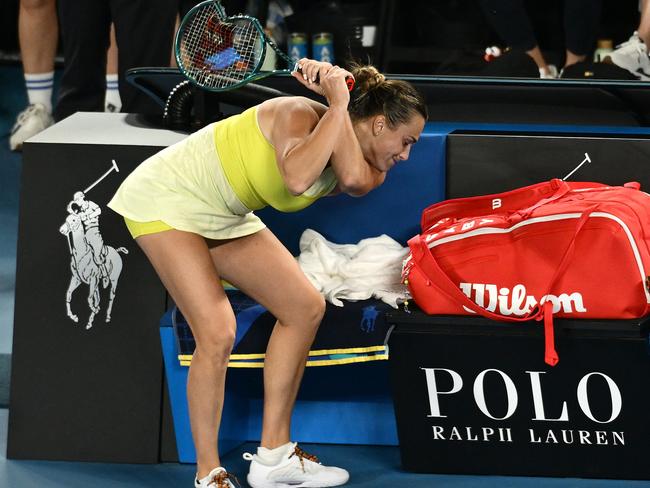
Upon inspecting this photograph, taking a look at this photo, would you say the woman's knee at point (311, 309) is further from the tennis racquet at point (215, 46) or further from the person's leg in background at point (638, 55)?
the person's leg in background at point (638, 55)

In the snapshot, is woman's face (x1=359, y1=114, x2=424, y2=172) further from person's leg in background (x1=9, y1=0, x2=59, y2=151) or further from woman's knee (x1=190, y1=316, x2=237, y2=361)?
person's leg in background (x1=9, y1=0, x2=59, y2=151)

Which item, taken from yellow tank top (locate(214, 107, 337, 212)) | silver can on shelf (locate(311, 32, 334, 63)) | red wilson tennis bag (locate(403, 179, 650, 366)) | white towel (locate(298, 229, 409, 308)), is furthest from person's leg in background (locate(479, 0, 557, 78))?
yellow tank top (locate(214, 107, 337, 212))

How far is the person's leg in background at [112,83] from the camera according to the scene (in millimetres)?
5223

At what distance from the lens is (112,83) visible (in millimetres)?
5277

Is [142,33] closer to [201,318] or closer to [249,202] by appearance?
[249,202]

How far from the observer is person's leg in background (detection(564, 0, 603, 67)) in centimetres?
560

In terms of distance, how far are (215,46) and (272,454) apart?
3.39ft

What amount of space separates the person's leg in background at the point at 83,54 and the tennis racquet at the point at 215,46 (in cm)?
156

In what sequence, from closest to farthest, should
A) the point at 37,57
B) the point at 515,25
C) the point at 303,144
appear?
the point at 303,144
the point at 37,57
the point at 515,25

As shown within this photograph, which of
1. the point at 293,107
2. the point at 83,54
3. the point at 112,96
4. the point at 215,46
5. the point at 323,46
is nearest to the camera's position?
the point at 293,107

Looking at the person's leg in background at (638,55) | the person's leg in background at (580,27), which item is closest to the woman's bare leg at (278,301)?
the person's leg in background at (638,55)

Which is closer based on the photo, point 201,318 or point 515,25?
point 201,318

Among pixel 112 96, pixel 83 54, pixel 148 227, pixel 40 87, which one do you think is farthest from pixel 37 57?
pixel 148 227

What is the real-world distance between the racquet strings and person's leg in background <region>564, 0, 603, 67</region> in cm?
265
